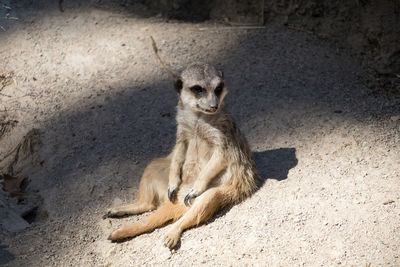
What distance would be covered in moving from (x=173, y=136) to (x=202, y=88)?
1.01 m

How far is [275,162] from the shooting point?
3.00 meters

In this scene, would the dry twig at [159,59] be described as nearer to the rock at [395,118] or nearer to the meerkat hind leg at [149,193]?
the meerkat hind leg at [149,193]

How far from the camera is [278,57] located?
3951mm

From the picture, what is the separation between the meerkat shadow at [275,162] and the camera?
9.38 ft

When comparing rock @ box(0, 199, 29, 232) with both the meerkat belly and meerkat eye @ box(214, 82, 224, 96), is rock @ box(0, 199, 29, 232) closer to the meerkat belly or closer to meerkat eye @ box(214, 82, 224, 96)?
the meerkat belly

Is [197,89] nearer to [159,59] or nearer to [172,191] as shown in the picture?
[172,191]

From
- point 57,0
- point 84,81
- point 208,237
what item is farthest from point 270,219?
point 57,0

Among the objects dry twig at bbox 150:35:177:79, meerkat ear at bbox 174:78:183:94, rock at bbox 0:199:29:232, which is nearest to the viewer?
meerkat ear at bbox 174:78:183:94

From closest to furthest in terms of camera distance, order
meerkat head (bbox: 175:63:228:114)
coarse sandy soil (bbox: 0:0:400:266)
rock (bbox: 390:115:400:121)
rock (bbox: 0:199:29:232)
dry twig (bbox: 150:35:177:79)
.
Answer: coarse sandy soil (bbox: 0:0:400:266) → meerkat head (bbox: 175:63:228:114) → rock (bbox: 0:199:29:232) → rock (bbox: 390:115:400:121) → dry twig (bbox: 150:35:177:79)

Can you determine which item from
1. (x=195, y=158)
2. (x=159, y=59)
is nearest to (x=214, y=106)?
(x=195, y=158)

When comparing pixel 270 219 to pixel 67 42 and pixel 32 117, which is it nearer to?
pixel 32 117

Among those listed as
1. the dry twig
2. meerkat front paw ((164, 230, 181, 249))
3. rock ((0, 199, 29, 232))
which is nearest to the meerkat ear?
meerkat front paw ((164, 230, 181, 249))

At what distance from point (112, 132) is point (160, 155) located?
0.47m

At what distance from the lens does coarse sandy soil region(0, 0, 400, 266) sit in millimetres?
2346
